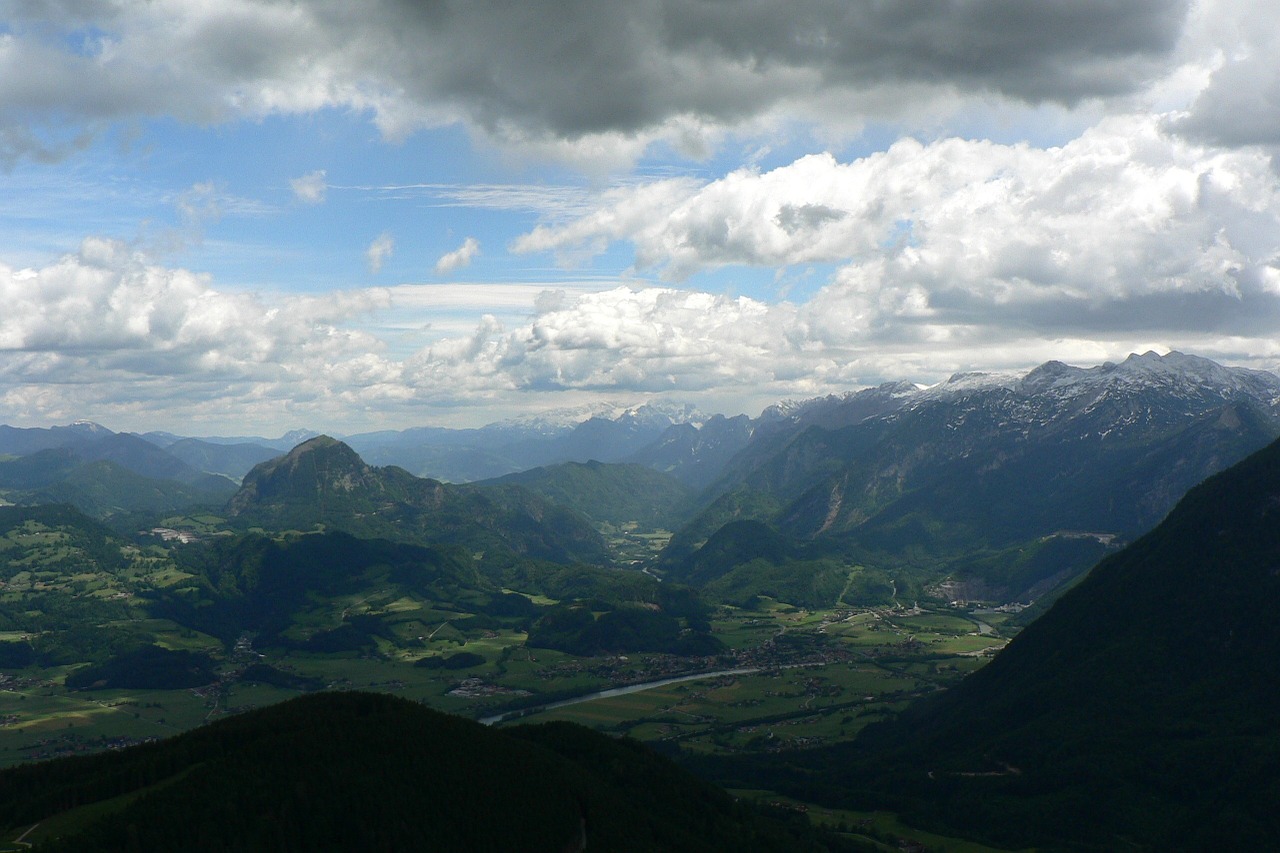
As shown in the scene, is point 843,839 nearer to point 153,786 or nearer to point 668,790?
point 668,790

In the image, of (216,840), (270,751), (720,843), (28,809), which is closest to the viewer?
(216,840)

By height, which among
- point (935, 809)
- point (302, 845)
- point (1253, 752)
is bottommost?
point (935, 809)

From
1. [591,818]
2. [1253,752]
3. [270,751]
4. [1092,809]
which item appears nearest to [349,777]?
[270,751]

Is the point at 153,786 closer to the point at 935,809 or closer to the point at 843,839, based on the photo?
the point at 843,839

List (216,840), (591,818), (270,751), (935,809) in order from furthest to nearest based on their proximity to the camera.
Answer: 1. (935,809)
2. (591,818)
3. (270,751)
4. (216,840)

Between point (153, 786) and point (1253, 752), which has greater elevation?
point (153, 786)

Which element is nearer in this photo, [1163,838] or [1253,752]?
[1163,838]
